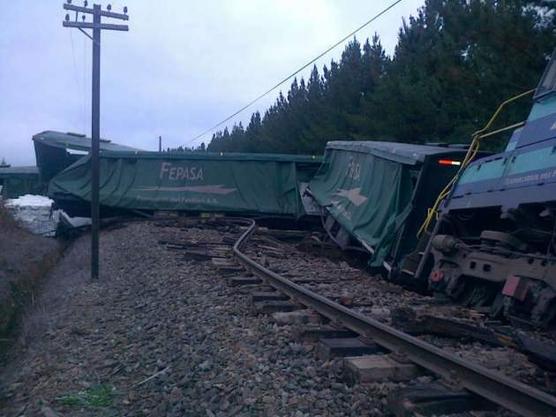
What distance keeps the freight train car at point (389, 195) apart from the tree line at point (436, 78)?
15.0ft

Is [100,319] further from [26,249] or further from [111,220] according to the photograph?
[111,220]

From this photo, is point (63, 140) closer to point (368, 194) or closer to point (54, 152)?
point (54, 152)

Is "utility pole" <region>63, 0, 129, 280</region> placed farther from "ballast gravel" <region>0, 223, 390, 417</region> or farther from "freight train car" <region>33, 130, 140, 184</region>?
"freight train car" <region>33, 130, 140, 184</region>

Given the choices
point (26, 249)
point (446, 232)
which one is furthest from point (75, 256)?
point (446, 232)

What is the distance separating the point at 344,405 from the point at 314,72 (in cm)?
5418

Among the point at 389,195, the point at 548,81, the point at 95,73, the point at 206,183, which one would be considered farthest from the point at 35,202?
the point at 548,81

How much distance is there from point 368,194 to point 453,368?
9474mm

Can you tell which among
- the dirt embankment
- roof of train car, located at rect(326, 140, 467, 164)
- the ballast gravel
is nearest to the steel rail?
the ballast gravel

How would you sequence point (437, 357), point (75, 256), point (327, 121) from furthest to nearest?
1. point (327, 121)
2. point (75, 256)
3. point (437, 357)

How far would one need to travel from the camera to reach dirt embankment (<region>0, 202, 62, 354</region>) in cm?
1343

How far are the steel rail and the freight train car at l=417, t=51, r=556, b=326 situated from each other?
1.87m

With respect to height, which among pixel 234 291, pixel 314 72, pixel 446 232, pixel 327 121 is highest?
pixel 314 72

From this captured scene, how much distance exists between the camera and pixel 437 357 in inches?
220

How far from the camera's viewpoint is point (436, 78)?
25906 millimetres
